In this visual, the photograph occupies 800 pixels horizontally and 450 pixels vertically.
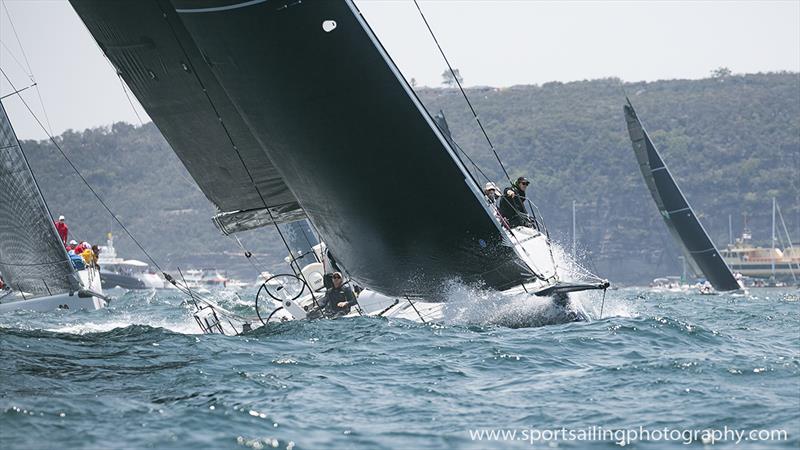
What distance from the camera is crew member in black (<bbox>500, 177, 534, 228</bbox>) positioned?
43.6 ft

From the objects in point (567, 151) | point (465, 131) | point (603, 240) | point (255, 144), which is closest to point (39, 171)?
point (465, 131)

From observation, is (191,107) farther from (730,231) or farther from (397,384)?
(730,231)

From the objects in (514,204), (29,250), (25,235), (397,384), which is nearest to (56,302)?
(29,250)

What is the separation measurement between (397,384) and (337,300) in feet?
19.1

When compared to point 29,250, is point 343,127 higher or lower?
higher

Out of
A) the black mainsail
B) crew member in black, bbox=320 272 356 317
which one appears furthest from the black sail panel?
crew member in black, bbox=320 272 356 317

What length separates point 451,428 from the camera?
6.86 metres

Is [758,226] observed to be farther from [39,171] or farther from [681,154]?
[39,171]

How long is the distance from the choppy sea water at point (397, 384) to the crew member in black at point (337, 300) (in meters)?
1.52

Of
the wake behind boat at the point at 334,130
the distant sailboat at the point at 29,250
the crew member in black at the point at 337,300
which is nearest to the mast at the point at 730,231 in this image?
the distant sailboat at the point at 29,250

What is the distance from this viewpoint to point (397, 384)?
8.45 meters

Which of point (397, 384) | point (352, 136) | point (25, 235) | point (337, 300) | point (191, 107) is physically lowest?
point (397, 384)

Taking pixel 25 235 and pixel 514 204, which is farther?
pixel 25 235

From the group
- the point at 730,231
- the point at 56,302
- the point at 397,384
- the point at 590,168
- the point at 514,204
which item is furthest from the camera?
the point at 590,168
